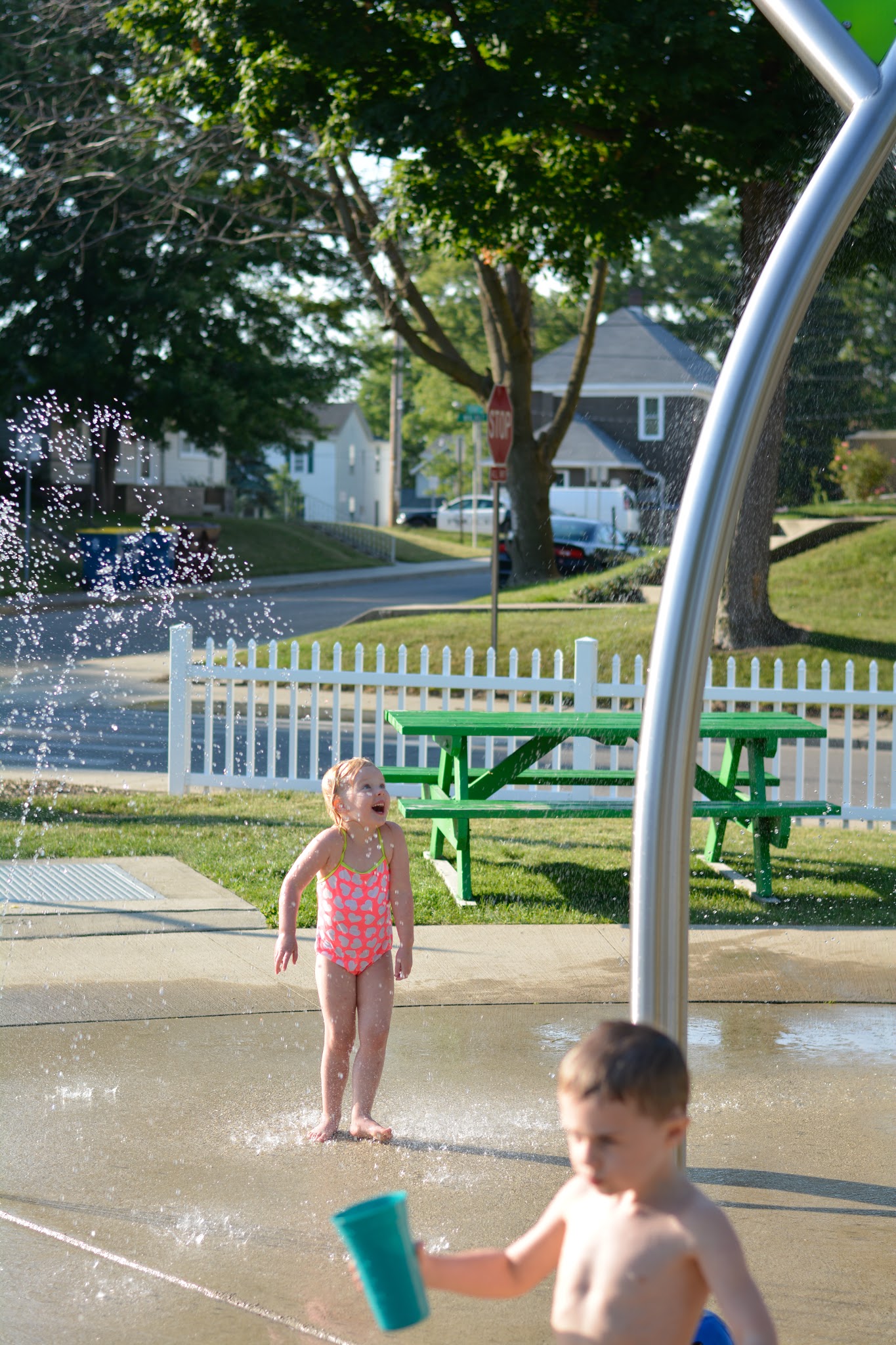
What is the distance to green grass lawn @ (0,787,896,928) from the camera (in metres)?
6.98

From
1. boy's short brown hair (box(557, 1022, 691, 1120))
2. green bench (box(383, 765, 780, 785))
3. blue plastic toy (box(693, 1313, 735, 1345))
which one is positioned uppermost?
boy's short brown hair (box(557, 1022, 691, 1120))

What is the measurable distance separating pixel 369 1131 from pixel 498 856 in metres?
3.98

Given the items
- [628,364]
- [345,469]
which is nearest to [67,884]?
[628,364]

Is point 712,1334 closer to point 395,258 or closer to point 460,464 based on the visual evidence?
point 395,258

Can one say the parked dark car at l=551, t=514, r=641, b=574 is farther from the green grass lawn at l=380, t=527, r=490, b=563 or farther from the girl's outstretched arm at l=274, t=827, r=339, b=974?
the girl's outstretched arm at l=274, t=827, r=339, b=974

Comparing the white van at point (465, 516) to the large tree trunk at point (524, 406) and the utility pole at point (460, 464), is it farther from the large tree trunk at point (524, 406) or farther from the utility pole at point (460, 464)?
the large tree trunk at point (524, 406)

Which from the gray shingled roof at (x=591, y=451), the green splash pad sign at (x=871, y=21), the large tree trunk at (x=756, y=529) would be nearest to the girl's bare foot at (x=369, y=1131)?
the green splash pad sign at (x=871, y=21)

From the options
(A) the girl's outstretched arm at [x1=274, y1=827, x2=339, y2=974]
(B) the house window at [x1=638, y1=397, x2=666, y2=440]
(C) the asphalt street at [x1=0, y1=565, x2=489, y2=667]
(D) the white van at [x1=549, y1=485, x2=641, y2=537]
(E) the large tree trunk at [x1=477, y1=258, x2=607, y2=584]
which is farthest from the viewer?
(B) the house window at [x1=638, y1=397, x2=666, y2=440]

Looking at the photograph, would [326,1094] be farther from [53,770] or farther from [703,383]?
[703,383]

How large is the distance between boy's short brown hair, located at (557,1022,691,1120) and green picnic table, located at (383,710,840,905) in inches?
199

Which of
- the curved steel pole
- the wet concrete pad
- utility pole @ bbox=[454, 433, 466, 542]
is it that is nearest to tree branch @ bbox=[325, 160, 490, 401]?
the wet concrete pad

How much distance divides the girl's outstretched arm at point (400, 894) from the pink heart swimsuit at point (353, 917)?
0.04 metres

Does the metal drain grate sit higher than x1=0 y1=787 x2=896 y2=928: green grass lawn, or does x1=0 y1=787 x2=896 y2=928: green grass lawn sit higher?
the metal drain grate

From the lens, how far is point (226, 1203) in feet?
12.3
